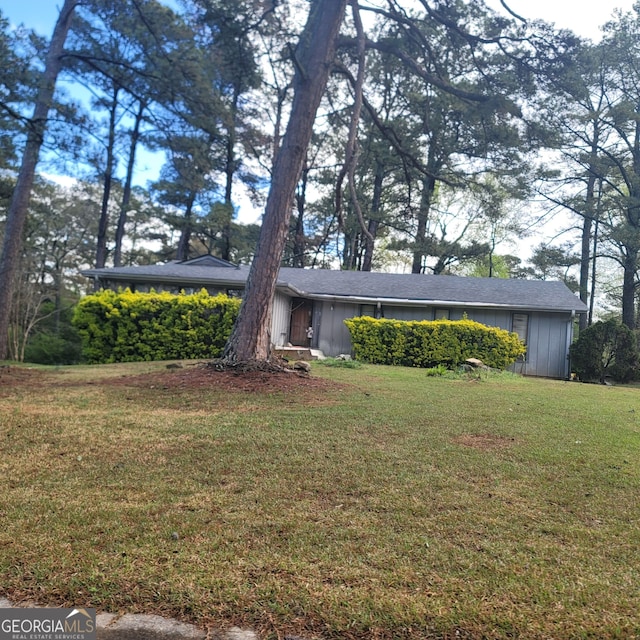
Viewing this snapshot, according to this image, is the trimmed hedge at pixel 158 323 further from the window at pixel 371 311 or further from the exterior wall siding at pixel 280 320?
the window at pixel 371 311

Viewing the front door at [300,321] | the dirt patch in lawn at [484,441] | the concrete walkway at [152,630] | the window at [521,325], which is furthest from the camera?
the front door at [300,321]

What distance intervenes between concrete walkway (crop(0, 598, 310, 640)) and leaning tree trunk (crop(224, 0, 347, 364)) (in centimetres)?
585

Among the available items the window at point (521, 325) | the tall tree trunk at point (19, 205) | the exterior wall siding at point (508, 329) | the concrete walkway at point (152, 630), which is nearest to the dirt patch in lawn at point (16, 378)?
the tall tree trunk at point (19, 205)

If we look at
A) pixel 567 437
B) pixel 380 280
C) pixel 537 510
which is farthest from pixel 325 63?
pixel 380 280

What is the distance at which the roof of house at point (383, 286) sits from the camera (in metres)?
15.1

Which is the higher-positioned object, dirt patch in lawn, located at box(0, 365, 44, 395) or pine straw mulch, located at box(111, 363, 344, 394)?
pine straw mulch, located at box(111, 363, 344, 394)

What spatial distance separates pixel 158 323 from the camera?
473 inches

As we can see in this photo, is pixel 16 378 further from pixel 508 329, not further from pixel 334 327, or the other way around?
pixel 508 329

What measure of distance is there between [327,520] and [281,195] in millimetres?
6295

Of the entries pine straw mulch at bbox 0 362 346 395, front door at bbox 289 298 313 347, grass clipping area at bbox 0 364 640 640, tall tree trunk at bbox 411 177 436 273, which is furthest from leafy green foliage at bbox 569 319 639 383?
tall tree trunk at bbox 411 177 436 273

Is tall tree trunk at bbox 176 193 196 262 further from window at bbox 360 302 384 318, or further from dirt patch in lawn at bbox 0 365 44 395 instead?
dirt patch in lawn at bbox 0 365 44 395

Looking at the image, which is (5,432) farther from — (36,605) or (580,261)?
(580,261)

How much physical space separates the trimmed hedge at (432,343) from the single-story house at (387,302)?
166cm

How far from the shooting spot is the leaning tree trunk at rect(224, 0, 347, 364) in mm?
7688
